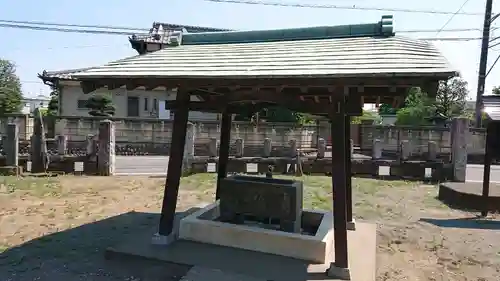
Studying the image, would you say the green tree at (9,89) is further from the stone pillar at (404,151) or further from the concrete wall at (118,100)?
the stone pillar at (404,151)

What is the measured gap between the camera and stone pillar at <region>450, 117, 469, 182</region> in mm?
15203

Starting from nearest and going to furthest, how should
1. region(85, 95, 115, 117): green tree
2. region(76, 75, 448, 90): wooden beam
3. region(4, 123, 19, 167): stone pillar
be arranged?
region(76, 75, 448, 90): wooden beam → region(4, 123, 19, 167): stone pillar → region(85, 95, 115, 117): green tree

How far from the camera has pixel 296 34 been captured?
664cm

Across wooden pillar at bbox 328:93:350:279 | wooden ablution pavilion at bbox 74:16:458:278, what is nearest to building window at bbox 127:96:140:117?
wooden ablution pavilion at bbox 74:16:458:278

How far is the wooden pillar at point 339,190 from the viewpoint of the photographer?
201 inches

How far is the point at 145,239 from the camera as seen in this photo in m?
6.36

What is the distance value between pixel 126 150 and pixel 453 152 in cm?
1844

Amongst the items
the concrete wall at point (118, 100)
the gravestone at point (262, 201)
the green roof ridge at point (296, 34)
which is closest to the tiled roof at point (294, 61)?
the green roof ridge at point (296, 34)

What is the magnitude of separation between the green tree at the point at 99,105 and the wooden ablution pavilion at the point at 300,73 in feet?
76.7

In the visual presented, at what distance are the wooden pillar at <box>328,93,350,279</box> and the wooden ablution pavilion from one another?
→ 0.01 meters

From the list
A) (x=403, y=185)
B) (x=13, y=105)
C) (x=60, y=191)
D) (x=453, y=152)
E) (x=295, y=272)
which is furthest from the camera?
(x=13, y=105)

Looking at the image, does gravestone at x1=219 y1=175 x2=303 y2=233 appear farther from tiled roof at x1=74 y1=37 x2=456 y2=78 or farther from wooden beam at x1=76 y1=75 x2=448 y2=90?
tiled roof at x1=74 y1=37 x2=456 y2=78

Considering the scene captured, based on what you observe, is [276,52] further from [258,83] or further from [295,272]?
[295,272]

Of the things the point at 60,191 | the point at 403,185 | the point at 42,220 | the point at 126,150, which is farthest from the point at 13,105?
the point at 403,185
